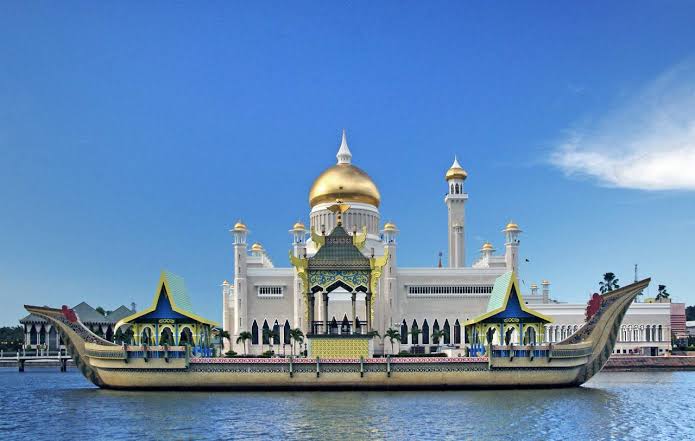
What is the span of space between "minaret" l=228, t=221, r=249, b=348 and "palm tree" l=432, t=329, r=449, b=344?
13.4 m

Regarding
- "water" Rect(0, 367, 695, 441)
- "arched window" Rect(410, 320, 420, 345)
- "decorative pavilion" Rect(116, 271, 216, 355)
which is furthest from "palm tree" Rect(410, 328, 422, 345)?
"decorative pavilion" Rect(116, 271, 216, 355)

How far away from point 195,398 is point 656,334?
42.1m

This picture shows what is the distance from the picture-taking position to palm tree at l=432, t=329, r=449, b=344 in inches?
2158

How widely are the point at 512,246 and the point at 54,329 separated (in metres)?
42.3

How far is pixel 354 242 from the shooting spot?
35031 millimetres

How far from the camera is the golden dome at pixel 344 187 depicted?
6044 cm

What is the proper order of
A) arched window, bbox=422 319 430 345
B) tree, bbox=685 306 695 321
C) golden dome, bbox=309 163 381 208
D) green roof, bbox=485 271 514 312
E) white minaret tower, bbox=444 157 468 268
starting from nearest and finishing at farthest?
green roof, bbox=485 271 514 312 → arched window, bbox=422 319 430 345 → golden dome, bbox=309 163 381 208 → white minaret tower, bbox=444 157 468 268 → tree, bbox=685 306 695 321

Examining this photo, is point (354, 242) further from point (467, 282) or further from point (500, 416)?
point (467, 282)

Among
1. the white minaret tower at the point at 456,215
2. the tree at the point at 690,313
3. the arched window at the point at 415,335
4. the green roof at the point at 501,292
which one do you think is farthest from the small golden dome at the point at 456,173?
the tree at the point at 690,313

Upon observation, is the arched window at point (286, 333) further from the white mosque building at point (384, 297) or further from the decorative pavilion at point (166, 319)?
the decorative pavilion at point (166, 319)

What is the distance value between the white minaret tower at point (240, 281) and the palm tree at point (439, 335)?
13.4 m

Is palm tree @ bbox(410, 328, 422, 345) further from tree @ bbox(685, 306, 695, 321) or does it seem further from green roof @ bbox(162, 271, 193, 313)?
tree @ bbox(685, 306, 695, 321)

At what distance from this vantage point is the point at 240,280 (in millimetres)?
57656

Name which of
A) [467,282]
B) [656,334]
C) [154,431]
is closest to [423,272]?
[467,282]
